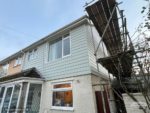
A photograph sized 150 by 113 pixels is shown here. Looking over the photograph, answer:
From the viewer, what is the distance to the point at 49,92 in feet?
29.2

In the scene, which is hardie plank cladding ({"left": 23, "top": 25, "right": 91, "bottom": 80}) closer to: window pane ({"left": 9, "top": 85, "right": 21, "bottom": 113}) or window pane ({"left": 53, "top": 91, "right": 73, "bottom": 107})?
window pane ({"left": 53, "top": 91, "right": 73, "bottom": 107})

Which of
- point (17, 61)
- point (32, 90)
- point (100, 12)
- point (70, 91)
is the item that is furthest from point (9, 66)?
point (100, 12)

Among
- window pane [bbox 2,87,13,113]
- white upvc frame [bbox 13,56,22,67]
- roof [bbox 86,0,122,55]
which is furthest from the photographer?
white upvc frame [bbox 13,56,22,67]

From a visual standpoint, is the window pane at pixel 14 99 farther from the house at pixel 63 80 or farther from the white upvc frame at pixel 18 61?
the white upvc frame at pixel 18 61

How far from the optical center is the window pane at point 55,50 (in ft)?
31.2

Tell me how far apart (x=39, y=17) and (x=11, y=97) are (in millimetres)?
9620

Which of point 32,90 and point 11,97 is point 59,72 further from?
point 11,97

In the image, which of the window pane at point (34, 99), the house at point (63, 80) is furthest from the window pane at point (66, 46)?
the window pane at point (34, 99)

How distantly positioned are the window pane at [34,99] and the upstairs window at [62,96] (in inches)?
73.5

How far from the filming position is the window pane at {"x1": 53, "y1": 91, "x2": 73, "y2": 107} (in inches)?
296

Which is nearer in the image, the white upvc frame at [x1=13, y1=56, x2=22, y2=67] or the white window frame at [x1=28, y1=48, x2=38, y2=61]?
the white window frame at [x1=28, y1=48, x2=38, y2=61]

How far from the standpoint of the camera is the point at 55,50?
9953mm

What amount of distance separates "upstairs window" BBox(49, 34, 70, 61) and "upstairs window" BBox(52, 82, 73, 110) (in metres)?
2.24

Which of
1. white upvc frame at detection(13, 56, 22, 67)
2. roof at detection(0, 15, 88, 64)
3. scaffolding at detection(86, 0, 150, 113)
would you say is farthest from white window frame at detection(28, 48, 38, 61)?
scaffolding at detection(86, 0, 150, 113)
